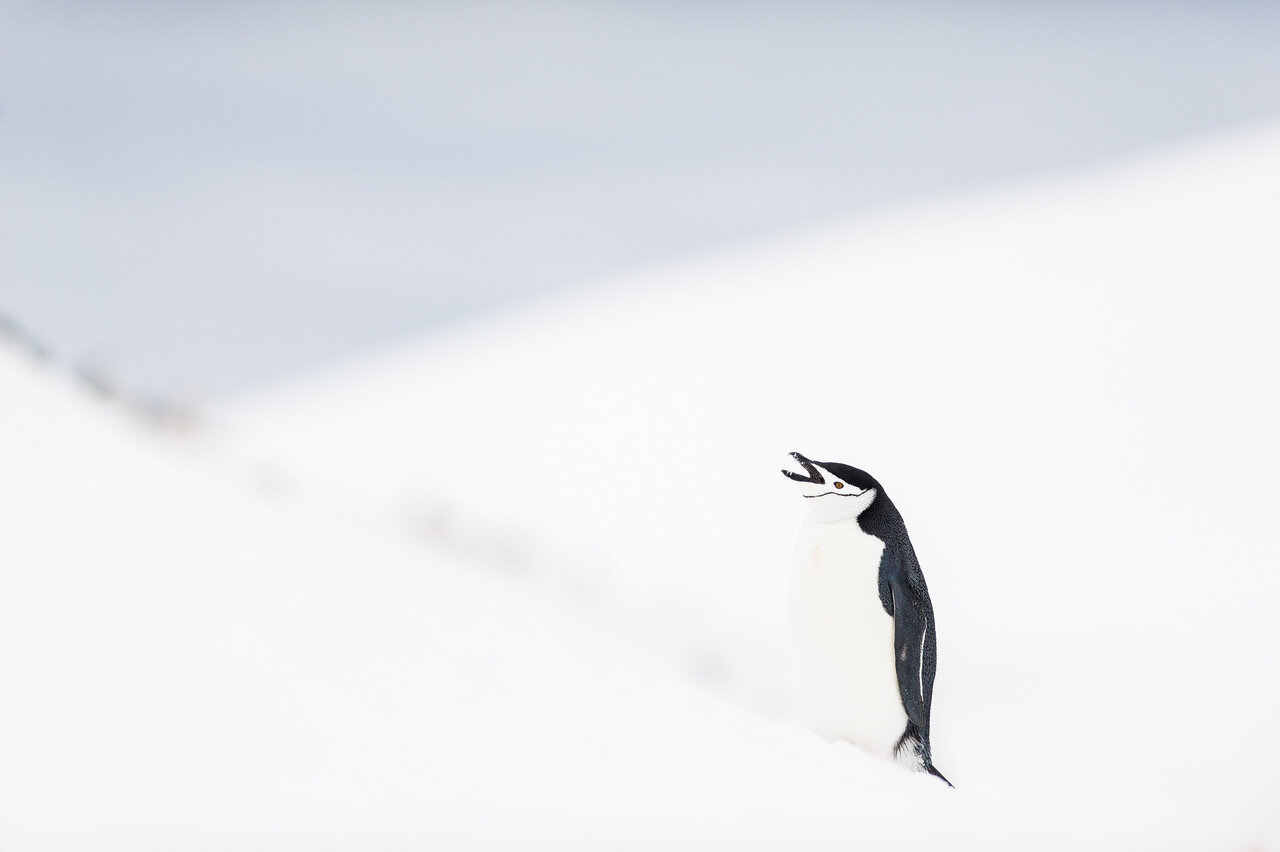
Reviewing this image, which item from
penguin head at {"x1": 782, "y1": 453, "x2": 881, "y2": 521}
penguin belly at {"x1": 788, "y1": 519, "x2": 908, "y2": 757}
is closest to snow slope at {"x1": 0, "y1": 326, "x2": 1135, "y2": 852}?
penguin belly at {"x1": 788, "y1": 519, "x2": 908, "y2": 757}

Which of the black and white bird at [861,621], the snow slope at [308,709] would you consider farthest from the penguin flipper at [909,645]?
the snow slope at [308,709]

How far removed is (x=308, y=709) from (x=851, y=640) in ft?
1.97

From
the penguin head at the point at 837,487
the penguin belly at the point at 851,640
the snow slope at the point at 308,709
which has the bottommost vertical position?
the snow slope at the point at 308,709

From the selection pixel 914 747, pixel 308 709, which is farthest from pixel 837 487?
pixel 308 709

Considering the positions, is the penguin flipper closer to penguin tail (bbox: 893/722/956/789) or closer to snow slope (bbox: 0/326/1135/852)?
penguin tail (bbox: 893/722/956/789)

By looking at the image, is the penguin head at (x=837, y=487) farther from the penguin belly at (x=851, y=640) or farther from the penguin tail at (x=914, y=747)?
the penguin tail at (x=914, y=747)

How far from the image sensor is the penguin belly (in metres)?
1.05

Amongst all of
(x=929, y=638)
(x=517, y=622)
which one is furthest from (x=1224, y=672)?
(x=517, y=622)

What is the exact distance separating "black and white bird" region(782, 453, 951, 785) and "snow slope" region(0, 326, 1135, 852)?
5.6 inches

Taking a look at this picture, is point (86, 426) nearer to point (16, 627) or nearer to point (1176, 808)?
point (16, 627)

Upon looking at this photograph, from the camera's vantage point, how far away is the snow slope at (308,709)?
529mm

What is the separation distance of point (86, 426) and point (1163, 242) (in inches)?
103

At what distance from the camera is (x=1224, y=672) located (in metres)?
1.88

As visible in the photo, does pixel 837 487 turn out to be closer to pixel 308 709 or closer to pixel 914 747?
pixel 914 747
